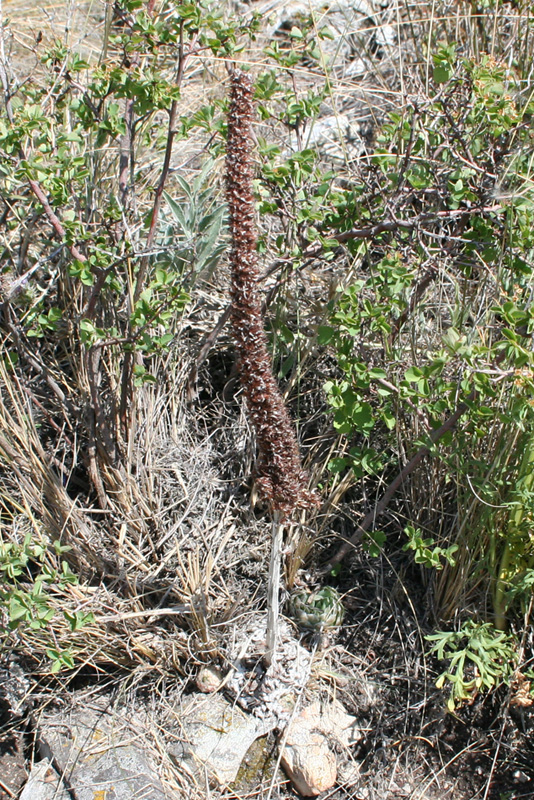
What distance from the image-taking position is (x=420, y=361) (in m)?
2.51

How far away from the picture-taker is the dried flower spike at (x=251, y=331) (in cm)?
161

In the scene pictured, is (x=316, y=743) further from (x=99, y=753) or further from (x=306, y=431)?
(x=306, y=431)

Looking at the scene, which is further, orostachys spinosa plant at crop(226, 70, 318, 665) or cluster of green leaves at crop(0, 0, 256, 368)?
cluster of green leaves at crop(0, 0, 256, 368)

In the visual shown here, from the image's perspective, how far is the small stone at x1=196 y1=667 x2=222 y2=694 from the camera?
94.9 inches

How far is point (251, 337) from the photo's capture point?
1.71 metres

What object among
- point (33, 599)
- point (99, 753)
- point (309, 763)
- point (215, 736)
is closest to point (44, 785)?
point (99, 753)

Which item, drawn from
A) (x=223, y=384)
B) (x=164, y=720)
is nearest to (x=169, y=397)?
(x=223, y=384)

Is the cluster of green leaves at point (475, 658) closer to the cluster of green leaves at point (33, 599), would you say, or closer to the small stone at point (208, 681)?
the small stone at point (208, 681)

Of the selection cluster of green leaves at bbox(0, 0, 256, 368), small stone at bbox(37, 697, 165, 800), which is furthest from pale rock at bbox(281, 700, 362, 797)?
cluster of green leaves at bbox(0, 0, 256, 368)

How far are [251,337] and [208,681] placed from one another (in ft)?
4.38

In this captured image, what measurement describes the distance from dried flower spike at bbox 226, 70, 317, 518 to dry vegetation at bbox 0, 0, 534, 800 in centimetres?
38

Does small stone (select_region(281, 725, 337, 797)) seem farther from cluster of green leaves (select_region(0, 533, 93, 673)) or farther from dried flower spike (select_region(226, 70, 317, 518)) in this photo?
dried flower spike (select_region(226, 70, 317, 518))

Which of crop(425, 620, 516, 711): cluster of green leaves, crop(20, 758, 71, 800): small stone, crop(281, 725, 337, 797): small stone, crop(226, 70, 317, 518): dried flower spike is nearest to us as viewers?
crop(226, 70, 317, 518): dried flower spike

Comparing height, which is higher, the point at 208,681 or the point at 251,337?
the point at 251,337
